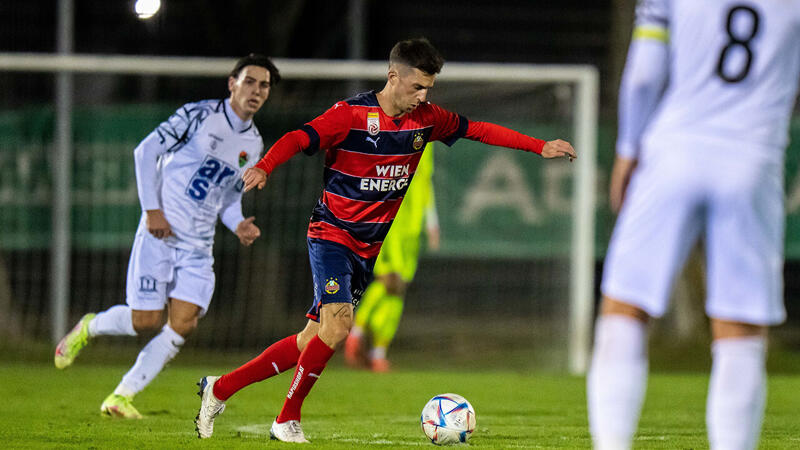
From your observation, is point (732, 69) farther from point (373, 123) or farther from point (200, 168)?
point (200, 168)

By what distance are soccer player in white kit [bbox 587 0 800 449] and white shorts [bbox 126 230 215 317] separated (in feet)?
11.6

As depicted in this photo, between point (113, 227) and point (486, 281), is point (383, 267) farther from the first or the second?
point (113, 227)

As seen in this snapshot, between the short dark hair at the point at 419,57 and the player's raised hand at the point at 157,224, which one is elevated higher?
the short dark hair at the point at 419,57

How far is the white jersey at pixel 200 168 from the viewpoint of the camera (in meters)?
6.50

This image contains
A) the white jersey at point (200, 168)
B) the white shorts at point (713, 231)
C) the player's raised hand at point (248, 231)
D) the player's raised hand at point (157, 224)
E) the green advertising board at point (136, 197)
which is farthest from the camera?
the green advertising board at point (136, 197)

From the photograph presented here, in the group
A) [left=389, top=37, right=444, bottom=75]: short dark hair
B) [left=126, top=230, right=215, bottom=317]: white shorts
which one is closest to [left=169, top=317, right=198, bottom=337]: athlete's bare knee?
[left=126, top=230, right=215, bottom=317]: white shorts

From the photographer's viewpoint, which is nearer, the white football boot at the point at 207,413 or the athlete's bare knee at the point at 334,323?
the athlete's bare knee at the point at 334,323

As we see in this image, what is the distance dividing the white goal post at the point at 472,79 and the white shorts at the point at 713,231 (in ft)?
23.9

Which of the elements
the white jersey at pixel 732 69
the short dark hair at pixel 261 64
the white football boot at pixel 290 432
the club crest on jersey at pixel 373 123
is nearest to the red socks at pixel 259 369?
the white football boot at pixel 290 432

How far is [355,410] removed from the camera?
7066mm

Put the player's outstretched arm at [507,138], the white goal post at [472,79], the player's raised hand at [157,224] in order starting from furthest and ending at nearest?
the white goal post at [472,79], the player's raised hand at [157,224], the player's outstretched arm at [507,138]

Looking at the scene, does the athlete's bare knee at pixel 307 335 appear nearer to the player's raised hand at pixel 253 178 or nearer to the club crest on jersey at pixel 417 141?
the club crest on jersey at pixel 417 141

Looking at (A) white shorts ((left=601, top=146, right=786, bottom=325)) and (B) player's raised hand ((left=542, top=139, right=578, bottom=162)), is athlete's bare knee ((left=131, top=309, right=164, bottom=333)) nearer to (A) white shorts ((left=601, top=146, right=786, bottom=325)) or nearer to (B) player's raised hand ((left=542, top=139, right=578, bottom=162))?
(B) player's raised hand ((left=542, top=139, right=578, bottom=162))

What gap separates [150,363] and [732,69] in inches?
162
